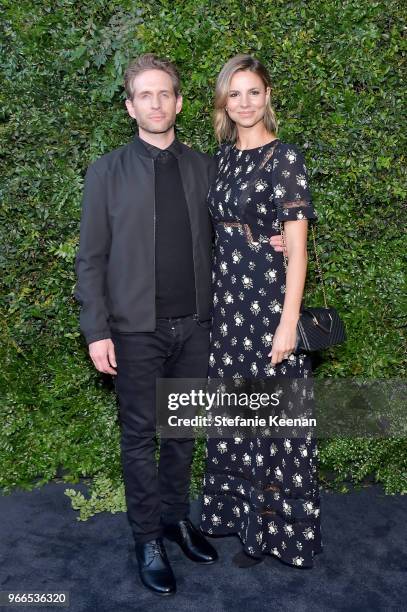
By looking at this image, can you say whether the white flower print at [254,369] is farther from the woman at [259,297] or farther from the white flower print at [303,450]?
the white flower print at [303,450]

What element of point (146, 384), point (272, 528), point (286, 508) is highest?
point (146, 384)

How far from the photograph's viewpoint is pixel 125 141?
12.8 feet

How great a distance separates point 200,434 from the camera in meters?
4.37

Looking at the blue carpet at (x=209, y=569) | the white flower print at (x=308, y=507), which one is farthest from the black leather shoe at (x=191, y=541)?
the white flower print at (x=308, y=507)

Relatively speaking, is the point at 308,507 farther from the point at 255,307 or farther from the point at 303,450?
the point at 255,307

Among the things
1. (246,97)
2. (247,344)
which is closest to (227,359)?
(247,344)

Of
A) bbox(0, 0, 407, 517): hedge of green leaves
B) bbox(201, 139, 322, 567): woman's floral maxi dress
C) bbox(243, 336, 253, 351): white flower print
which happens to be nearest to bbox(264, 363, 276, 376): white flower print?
bbox(201, 139, 322, 567): woman's floral maxi dress

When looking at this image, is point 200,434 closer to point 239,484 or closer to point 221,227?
point 239,484

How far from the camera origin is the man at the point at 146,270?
10.2 ft

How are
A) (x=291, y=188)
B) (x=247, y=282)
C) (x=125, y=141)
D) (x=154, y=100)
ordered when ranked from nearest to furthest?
(x=291, y=188), (x=154, y=100), (x=247, y=282), (x=125, y=141)

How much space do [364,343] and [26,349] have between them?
191cm

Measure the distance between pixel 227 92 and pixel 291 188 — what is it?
1.70 feet

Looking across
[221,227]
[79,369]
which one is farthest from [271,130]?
[79,369]

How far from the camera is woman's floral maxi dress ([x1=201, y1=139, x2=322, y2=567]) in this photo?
302 cm
